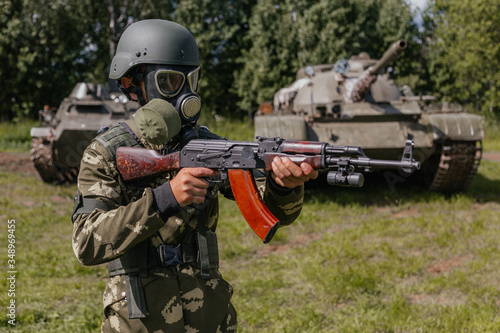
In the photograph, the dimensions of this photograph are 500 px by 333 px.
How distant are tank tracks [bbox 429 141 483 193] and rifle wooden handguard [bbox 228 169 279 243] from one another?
6.23 meters

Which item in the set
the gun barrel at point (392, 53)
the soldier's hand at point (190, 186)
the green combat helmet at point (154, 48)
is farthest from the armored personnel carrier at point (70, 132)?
the soldier's hand at point (190, 186)

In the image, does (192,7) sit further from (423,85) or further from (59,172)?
(59,172)

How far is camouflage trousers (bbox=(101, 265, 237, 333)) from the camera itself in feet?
6.69

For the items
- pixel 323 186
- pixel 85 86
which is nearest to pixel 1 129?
pixel 85 86

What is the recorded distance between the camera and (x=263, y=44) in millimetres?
20672

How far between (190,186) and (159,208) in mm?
141

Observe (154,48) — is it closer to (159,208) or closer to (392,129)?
(159,208)

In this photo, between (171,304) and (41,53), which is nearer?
(171,304)

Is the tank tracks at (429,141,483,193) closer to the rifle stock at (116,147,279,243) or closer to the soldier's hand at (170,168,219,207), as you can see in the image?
the rifle stock at (116,147,279,243)

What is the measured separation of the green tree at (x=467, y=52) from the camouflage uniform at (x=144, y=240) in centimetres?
1978

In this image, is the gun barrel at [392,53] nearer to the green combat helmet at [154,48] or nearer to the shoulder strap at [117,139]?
the green combat helmet at [154,48]

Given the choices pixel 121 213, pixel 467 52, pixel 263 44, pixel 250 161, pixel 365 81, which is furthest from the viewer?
pixel 263 44

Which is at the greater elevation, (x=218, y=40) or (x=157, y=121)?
(x=157, y=121)

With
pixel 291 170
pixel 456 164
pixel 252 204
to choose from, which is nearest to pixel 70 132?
pixel 456 164
